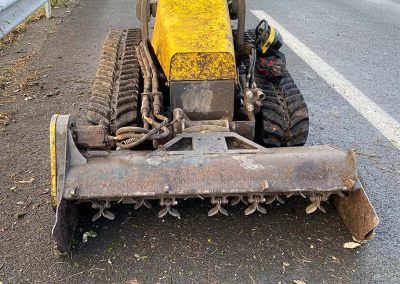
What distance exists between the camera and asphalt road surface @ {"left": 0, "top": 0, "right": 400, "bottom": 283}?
3330 millimetres

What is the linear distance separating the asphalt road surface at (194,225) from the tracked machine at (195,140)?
0.50ft

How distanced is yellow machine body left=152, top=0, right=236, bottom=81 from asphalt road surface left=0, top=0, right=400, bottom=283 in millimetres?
1034

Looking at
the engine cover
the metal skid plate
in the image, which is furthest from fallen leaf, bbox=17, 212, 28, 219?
the engine cover

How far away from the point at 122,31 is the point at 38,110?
169 cm

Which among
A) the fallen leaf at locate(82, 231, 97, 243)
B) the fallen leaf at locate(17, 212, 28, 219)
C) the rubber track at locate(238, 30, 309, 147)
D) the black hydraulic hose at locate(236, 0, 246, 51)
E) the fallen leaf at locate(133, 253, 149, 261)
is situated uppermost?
the black hydraulic hose at locate(236, 0, 246, 51)

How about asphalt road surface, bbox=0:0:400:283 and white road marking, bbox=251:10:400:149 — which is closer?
asphalt road surface, bbox=0:0:400:283

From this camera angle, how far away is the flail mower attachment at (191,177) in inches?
133

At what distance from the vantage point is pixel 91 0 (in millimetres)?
11898

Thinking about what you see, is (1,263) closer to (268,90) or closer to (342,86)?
(268,90)

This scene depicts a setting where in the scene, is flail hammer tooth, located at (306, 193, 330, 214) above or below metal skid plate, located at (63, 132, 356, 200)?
below

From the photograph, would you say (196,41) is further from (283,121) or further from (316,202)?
(316,202)

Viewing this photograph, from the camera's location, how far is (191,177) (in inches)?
134

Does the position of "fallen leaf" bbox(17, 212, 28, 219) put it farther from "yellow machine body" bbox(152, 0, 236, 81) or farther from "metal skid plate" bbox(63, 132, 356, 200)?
"yellow machine body" bbox(152, 0, 236, 81)

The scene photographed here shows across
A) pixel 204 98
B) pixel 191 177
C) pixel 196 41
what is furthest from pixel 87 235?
pixel 196 41
